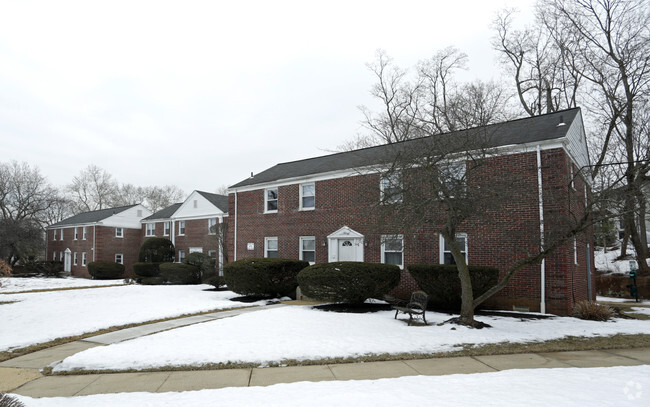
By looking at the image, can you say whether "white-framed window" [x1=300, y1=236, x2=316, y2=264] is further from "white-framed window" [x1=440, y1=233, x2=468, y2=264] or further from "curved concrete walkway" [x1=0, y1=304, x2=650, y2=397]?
"curved concrete walkway" [x1=0, y1=304, x2=650, y2=397]

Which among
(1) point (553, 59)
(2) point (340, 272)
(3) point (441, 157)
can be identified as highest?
(1) point (553, 59)

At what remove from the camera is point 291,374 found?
6.38 meters

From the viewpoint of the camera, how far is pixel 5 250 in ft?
119

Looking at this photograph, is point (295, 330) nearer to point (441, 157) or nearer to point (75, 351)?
point (75, 351)

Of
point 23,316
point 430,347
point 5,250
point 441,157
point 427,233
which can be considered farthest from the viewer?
point 5,250

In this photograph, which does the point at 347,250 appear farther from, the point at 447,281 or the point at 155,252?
the point at 155,252

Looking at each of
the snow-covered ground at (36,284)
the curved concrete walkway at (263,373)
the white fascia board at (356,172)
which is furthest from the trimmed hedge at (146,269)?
the curved concrete walkway at (263,373)

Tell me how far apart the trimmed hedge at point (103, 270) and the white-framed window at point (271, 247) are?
21005 millimetres

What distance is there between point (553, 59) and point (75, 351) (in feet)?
99.1

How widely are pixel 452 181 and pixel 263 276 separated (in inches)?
346

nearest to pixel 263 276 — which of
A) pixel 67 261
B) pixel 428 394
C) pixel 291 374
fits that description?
pixel 291 374

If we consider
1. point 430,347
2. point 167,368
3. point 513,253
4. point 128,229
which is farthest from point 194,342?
point 128,229

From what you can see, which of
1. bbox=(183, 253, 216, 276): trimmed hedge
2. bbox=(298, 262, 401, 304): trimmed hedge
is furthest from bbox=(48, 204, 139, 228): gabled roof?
bbox=(298, 262, 401, 304): trimmed hedge

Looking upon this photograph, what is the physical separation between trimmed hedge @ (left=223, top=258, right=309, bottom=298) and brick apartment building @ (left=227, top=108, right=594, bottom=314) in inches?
79.2
